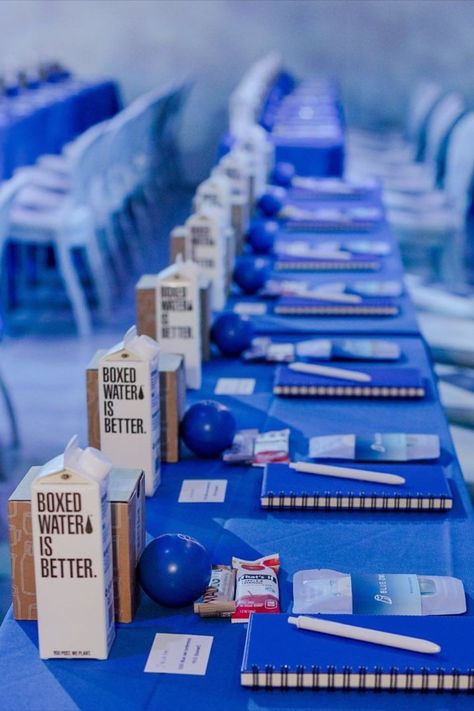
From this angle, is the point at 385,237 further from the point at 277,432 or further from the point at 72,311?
the point at 72,311

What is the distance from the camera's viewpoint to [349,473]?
1.79m

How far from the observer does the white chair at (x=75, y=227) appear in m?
5.27

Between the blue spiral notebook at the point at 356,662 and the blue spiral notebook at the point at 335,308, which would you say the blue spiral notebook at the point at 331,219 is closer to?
the blue spiral notebook at the point at 335,308

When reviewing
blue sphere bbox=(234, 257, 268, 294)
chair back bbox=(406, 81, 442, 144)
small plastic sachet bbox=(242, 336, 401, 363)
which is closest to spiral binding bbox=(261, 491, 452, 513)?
small plastic sachet bbox=(242, 336, 401, 363)

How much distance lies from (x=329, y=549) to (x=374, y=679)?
1.25 feet

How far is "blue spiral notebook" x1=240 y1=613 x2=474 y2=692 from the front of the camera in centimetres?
123

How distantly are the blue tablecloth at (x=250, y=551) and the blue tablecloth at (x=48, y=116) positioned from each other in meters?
3.63

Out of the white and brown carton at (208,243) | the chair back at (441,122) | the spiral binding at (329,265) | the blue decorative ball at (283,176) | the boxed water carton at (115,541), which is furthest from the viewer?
the chair back at (441,122)

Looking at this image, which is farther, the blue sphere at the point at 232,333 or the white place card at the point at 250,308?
the white place card at the point at 250,308

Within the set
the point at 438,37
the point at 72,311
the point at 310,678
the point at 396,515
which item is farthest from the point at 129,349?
the point at 438,37

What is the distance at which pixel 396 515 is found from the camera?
1.73 m

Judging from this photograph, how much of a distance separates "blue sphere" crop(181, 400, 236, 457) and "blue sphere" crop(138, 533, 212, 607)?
504 mm

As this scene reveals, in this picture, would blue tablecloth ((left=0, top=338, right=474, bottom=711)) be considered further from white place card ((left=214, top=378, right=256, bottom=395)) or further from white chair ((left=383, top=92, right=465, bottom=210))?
white chair ((left=383, top=92, right=465, bottom=210))

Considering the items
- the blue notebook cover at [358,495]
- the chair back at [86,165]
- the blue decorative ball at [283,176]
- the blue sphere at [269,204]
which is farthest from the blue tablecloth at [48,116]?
the blue notebook cover at [358,495]
